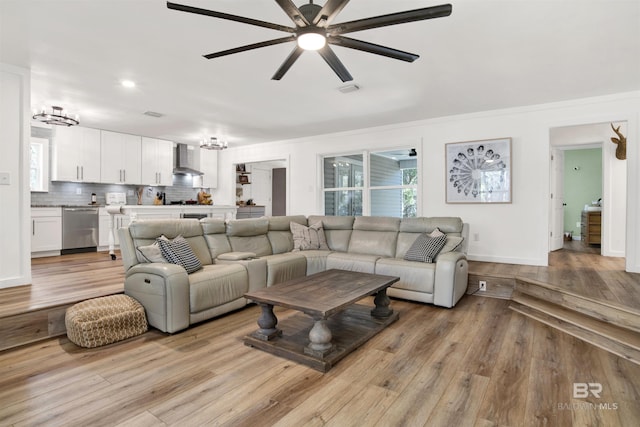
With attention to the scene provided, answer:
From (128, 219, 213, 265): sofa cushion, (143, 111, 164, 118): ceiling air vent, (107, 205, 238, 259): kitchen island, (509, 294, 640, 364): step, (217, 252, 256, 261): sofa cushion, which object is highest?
(143, 111, 164, 118): ceiling air vent

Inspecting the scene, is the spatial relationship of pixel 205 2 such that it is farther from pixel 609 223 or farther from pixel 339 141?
pixel 609 223

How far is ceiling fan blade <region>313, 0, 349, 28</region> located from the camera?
1.79 m

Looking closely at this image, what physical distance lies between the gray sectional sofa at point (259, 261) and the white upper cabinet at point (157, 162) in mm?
3744

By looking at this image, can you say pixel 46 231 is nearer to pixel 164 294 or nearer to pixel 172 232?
pixel 172 232

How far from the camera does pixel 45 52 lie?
3.17 meters

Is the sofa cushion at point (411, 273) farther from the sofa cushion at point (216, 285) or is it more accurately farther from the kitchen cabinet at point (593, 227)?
the kitchen cabinet at point (593, 227)

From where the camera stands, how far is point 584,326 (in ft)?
9.96

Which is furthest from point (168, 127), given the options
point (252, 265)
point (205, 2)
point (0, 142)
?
point (205, 2)

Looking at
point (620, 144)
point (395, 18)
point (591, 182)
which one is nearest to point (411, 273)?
point (395, 18)

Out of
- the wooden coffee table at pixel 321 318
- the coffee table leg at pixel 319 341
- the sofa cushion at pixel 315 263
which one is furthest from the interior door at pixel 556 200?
the coffee table leg at pixel 319 341

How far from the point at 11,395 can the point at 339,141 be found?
577cm

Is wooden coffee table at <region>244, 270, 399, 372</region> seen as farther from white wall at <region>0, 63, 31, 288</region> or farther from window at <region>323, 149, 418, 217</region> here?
window at <region>323, 149, 418, 217</region>

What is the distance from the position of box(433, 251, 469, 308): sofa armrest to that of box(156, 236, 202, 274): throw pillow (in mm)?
2586

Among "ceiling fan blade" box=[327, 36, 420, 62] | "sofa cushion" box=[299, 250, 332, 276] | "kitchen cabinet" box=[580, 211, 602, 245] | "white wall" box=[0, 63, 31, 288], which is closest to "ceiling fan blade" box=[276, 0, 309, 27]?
"ceiling fan blade" box=[327, 36, 420, 62]
